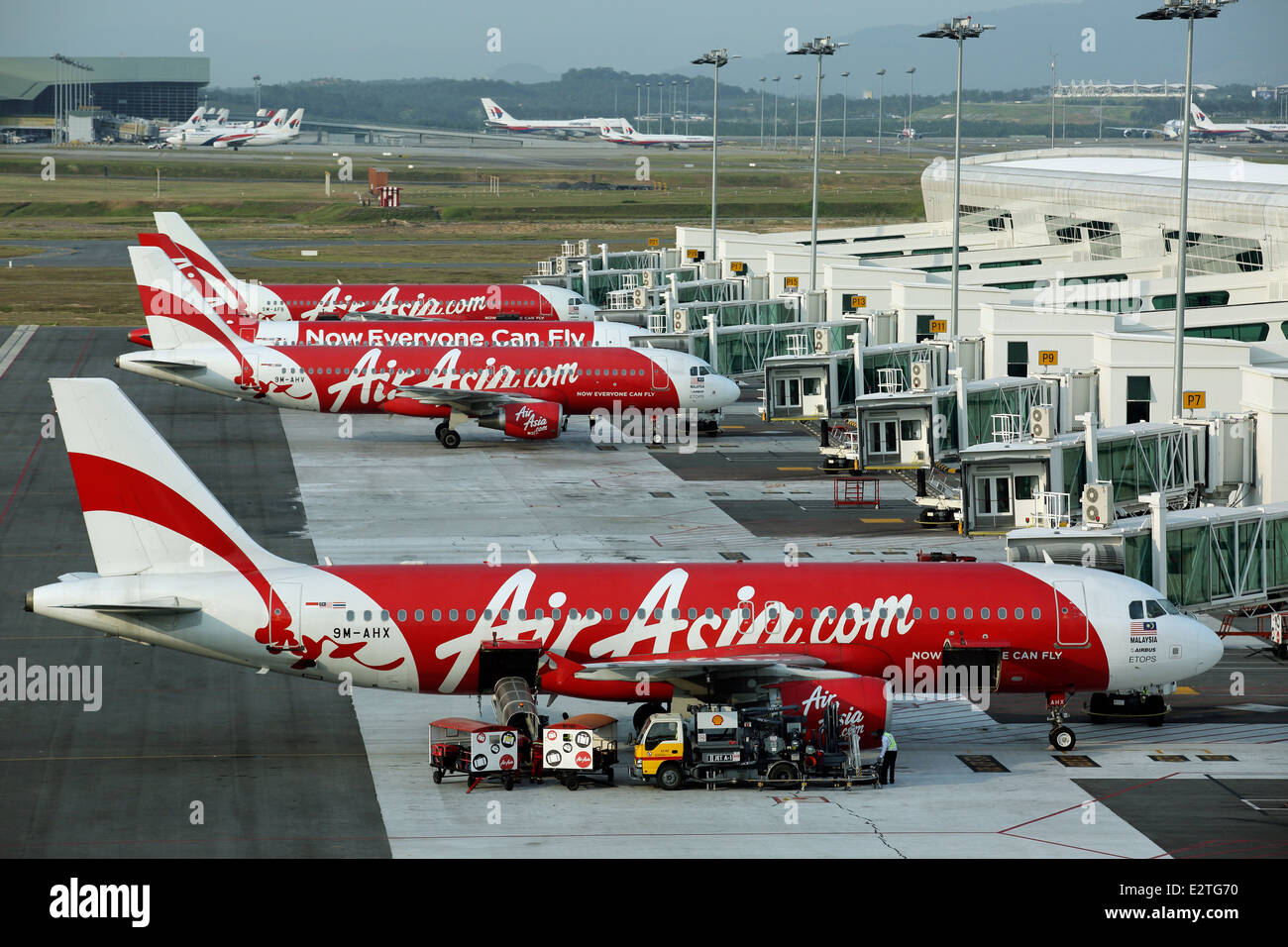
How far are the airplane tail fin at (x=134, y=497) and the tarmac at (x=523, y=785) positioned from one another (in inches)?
183

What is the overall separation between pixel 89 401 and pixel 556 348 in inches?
1830

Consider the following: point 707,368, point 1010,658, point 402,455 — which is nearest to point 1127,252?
point 707,368

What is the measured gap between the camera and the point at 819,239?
134 m

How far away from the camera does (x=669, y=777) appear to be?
3469 cm

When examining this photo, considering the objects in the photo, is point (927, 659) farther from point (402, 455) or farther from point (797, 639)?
point (402, 455)

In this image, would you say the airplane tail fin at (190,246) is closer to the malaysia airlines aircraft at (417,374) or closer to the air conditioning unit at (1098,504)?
the malaysia airlines aircraft at (417,374)

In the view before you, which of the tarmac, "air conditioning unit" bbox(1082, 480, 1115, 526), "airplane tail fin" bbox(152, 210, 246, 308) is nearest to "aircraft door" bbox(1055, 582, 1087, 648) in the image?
the tarmac

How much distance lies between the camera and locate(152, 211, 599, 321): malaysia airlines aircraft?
94812 mm

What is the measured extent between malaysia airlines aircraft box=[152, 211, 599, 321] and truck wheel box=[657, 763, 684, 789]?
6433cm

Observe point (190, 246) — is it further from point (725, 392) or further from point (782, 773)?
point (782, 773)

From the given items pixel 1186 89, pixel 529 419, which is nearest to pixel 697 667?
pixel 1186 89

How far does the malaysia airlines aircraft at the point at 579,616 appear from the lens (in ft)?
115

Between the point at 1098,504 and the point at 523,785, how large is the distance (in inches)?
799

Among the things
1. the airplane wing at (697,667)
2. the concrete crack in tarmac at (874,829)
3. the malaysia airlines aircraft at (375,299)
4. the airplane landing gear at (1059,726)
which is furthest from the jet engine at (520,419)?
the concrete crack in tarmac at (874,829)
